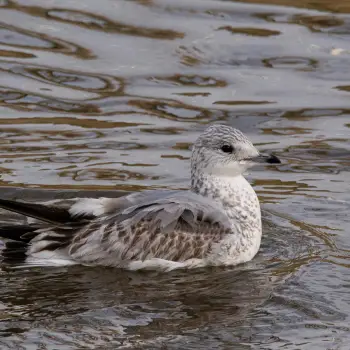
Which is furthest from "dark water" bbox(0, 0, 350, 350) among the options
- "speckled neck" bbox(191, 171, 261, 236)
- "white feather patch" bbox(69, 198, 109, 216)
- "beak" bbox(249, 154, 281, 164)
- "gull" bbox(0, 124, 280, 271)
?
"beak" bbox(249, 154, 281, 164)

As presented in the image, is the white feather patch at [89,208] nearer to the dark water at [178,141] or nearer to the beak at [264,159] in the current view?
the dark water at [178,141]

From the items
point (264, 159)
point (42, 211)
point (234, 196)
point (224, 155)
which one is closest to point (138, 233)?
point (42, 211)

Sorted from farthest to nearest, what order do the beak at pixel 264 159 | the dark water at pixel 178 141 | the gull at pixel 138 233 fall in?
the beak at pixel 264 159 → the gull at pixel 138 233 → the dark water at pixel 178 141

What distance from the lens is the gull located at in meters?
8.99

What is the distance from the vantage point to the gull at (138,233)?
29.5 feet

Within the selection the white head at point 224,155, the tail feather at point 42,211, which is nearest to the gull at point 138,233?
the tail feather at point 42,211

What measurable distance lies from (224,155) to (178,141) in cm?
274

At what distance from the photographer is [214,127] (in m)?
9.67

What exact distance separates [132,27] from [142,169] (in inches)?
193

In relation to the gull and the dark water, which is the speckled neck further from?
the dark water

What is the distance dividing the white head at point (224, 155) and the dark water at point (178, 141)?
0.69 m

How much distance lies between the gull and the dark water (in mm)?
131

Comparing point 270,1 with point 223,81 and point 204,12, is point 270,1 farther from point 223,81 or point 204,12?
point 223,81

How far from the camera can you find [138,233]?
29.5ft
